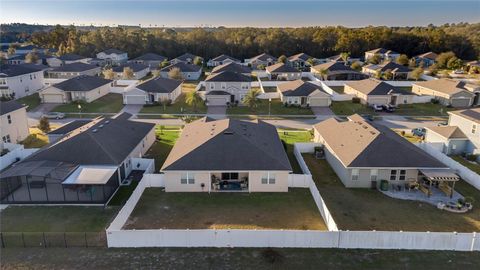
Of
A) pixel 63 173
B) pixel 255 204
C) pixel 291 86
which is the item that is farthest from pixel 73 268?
pixel 291 86

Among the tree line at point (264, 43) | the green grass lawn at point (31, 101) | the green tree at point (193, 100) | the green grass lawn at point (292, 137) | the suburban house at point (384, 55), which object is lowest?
the green grass lawn at point (292, 137)

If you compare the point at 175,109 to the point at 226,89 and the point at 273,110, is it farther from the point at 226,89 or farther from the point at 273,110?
the point at 273,110

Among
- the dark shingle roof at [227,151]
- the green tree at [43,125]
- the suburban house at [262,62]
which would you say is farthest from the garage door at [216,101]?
the suburban house at [262,62]

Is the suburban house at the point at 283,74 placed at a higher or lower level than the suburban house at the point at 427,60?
lower

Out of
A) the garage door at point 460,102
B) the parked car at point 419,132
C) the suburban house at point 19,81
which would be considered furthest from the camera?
the suburban house at point 19,81

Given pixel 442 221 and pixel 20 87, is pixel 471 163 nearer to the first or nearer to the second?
pixel 442 221

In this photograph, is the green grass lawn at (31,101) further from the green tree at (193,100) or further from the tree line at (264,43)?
the tree line at (264,43)
